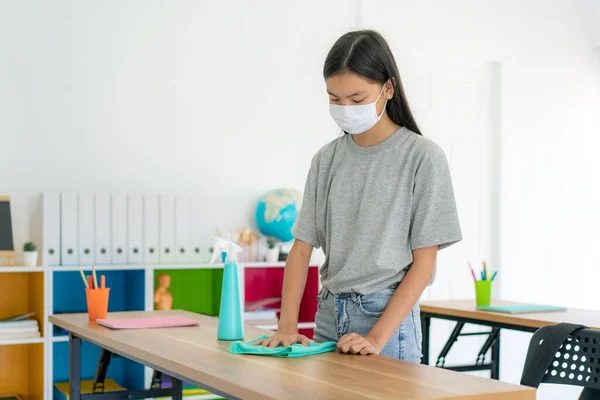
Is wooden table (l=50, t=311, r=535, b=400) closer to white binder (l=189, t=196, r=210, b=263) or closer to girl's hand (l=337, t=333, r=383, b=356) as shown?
girl's hand (l=337, t=333, r=383, b=356)

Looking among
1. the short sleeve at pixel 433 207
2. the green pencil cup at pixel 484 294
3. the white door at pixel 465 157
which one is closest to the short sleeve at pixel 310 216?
the short sleeve at pixel 433 207

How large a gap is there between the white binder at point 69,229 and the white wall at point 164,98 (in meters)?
0.24

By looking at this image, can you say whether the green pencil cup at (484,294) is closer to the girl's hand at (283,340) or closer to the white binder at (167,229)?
the white binder at (167,229)

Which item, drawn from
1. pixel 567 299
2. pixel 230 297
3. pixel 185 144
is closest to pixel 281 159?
pixel 185 144

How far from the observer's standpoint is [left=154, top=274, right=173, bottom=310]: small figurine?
12.9 feet

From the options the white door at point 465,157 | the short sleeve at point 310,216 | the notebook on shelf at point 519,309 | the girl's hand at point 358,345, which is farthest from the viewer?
the white door at point 465,157

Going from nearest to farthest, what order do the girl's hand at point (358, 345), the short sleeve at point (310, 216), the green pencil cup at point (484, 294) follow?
1. the girl's hand at point (358, 345)
2. the short sleeve at point (310, 216)
3. the green pencil cup at point (484, 294)

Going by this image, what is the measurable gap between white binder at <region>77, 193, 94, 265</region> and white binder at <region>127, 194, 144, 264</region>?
175 mm

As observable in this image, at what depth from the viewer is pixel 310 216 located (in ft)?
6.14

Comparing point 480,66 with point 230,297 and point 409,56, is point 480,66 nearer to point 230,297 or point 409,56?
point 409,56

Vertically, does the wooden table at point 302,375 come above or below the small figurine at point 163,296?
above

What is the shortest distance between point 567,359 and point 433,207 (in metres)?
0.42

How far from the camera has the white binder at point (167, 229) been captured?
394 cm

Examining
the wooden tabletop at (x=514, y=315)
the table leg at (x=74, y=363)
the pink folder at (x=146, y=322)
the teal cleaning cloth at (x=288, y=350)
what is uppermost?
the teal cleaning cloth at (x=288, y=350)
